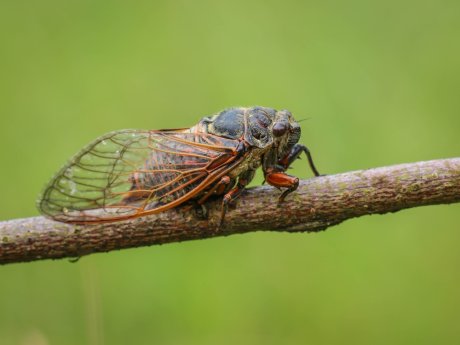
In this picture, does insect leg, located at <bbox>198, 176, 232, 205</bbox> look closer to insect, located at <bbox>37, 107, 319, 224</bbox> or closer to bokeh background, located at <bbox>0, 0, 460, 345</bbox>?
insect, located at <bbox>37, 107, 319, 224</bbox>

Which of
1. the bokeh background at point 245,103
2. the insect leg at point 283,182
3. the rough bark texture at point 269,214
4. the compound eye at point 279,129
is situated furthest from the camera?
the bokeh background at point 245,103

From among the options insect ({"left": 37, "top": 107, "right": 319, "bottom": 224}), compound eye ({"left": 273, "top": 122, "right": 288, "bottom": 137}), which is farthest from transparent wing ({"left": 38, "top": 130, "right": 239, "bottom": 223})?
compound eye ({"left": 273, "top": 122, "right": 288, "bottom": 137})

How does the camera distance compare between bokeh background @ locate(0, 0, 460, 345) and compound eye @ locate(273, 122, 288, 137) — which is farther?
bokeh background @ locate(0, 0, 460, 345)

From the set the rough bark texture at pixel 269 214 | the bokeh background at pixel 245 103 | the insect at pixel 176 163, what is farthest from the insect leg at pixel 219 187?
the bokeh background at pixel 245 103

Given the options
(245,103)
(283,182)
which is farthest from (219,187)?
(245,103)

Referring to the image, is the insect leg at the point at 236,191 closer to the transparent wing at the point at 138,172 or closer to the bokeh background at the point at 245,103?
the transparent wing at the point at 138,172

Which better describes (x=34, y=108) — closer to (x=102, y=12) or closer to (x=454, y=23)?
(x=102, y=12)
